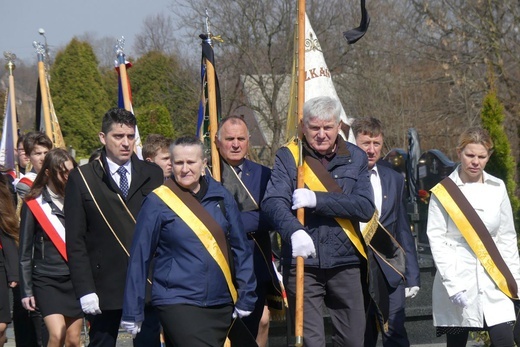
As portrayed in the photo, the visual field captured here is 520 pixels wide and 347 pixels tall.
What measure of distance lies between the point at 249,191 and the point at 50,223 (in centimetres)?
155

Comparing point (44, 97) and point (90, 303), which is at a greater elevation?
point (44, 97)

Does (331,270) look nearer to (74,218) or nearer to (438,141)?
(74,218)

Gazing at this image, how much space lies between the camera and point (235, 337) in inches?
226

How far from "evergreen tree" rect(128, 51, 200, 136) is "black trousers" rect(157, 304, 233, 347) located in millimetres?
23599

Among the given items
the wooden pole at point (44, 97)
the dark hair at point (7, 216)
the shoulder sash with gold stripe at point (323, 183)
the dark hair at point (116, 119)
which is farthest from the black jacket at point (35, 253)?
the wooden pole at point (44, 97)

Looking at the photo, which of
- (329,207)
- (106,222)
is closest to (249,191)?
(106,222)

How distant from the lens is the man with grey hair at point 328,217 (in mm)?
5652

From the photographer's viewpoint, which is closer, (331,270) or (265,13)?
(331,270)

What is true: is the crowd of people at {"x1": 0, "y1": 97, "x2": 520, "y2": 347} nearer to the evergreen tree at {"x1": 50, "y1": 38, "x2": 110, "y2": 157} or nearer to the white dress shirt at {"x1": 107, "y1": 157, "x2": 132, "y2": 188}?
the white dress shirt at {"x1": 107, "y1": 157, "x2": 132, "y2": 188}

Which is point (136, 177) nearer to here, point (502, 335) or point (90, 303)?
point (90, 303)

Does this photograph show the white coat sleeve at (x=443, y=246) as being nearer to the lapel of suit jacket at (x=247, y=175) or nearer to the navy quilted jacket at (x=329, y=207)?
the navy quilted jacket at (x=329, y=207)

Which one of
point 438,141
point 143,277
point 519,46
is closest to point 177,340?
point 143,277

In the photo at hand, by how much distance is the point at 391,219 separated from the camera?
689 cm

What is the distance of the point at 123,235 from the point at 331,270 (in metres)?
1.45
